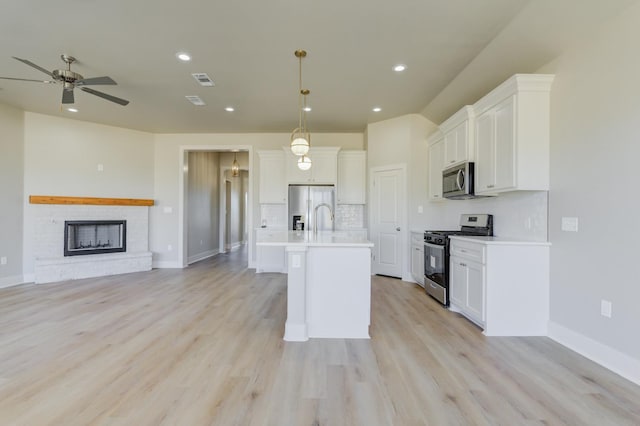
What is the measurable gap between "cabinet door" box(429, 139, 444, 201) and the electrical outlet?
2.46 metres

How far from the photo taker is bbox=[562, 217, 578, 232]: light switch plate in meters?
2.58

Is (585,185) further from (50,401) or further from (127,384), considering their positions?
(50,401)

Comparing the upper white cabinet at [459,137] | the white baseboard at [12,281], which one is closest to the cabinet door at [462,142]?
the upper white cabinet at [459,137]

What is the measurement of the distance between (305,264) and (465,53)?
278cm

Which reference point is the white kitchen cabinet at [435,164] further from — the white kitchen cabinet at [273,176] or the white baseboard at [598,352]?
the white kitchen cabinet at [273,176]

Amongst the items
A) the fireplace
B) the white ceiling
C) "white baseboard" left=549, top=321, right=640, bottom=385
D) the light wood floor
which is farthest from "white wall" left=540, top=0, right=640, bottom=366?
the fireplace

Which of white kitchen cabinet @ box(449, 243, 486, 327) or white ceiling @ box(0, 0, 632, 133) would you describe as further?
white kitchen cabinet @ box(449, 243, 486, 327)

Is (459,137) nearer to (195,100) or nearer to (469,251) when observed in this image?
(469,251)

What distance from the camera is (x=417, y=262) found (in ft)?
15.7

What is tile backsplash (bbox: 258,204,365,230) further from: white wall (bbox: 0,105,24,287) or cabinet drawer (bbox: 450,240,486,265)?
white wall (bbox: 0,105,24,287)

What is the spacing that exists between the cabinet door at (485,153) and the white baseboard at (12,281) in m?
7.10

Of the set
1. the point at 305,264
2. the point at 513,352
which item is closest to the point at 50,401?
the point at 305,264

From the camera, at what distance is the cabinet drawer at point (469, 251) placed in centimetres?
297

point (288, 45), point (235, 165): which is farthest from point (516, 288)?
point (235, 165)
